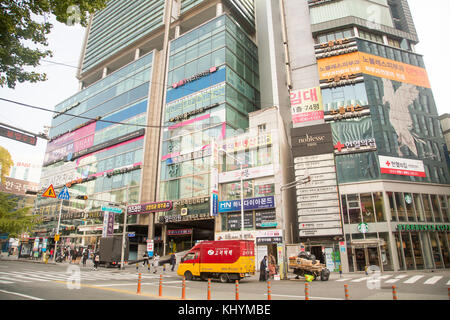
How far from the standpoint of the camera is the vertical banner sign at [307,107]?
36875 mm

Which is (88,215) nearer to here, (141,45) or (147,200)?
(147,200)

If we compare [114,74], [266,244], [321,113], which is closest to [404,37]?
[321,113]

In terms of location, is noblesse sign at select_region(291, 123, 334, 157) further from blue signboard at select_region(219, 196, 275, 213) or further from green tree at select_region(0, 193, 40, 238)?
green tree at select_region(0, 193, 40, 238)

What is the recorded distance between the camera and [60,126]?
2808 inches

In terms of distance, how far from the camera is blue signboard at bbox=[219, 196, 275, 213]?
31938mm

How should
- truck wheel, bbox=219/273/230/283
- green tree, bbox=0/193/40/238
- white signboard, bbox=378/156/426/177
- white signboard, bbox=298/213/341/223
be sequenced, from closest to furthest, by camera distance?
truck wheel, bbox=219/273/230/283 < green tree, bbox=0/193/40/238 < white signboard, bbox=298/213/341/223 < white signboard, bbox=378/156/426/177

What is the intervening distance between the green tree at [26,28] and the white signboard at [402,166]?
31354 mm

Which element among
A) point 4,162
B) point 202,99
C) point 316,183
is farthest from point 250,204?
point 4,162

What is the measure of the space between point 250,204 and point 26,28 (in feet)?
87.0

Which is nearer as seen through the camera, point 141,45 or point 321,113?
point 321,113

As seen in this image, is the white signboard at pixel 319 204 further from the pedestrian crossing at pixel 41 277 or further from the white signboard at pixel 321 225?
the pedestrian crossing at pixel 41 277

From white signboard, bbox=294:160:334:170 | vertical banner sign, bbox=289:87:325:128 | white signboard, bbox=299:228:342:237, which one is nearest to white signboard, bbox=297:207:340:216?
white signboard, bbox=299:228:342:237

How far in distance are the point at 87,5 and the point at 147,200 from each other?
36.3m

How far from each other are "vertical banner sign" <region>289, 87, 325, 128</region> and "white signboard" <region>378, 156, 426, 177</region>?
29.1 feet
